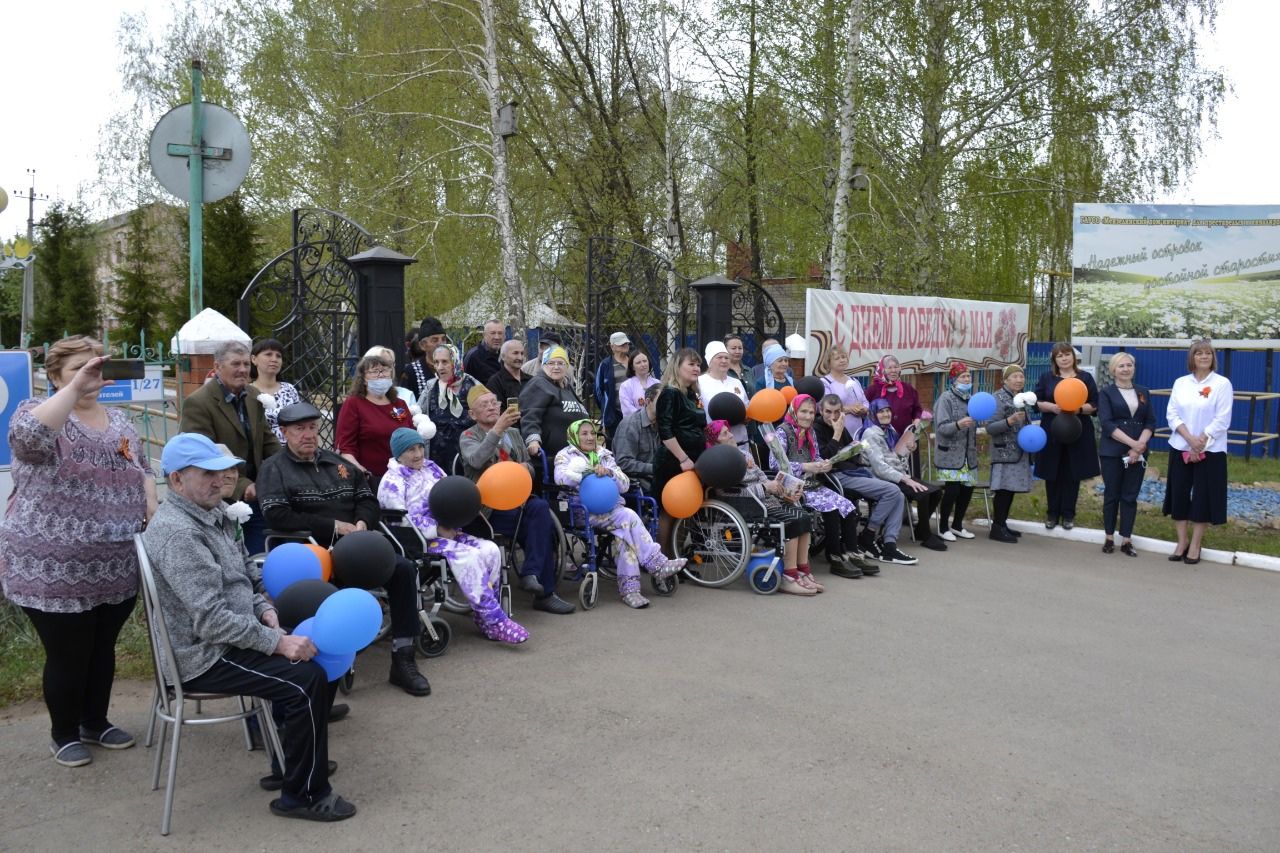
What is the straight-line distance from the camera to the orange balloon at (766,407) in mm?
7785

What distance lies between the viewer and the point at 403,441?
5711 millimetres

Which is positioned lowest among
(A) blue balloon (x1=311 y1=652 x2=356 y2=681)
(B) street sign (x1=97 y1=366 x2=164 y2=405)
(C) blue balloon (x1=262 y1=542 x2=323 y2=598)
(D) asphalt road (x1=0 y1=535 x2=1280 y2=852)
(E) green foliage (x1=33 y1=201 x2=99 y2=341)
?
(D) asphalt road (x1=0 y1=535 x2=1280 y2=852)

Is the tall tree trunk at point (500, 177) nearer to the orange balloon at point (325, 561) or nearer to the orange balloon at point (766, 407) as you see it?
the orange balloon at point (766, 407)

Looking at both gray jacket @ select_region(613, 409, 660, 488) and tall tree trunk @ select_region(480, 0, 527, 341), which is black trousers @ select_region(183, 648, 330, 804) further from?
tall tree trunk @ select_region(480, 0, 527, 341)

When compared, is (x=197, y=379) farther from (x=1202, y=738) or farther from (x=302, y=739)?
(x=1202, y=738)

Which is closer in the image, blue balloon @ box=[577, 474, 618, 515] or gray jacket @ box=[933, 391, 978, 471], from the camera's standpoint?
blue balloon @ box=[577, 474, 618, 515]

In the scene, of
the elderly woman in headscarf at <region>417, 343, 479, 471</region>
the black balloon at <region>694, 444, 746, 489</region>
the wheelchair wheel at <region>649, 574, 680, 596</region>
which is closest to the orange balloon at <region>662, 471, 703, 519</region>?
the black balloon at <region>694, 444, 746, 489</region>

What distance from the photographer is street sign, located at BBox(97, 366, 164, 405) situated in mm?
6574

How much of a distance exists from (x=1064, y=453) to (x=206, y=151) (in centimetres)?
788

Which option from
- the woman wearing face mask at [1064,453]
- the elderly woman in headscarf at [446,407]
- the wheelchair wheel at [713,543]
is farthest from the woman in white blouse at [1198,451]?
the elderly woman in headscarf at [446,407]

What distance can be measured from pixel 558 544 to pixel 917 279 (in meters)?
12.0

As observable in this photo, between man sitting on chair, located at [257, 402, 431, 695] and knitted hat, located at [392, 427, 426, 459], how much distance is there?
523 mm

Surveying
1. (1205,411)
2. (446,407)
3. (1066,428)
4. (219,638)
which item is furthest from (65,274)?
(219,638)

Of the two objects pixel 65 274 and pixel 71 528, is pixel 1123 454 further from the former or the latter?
pixel 65 274
